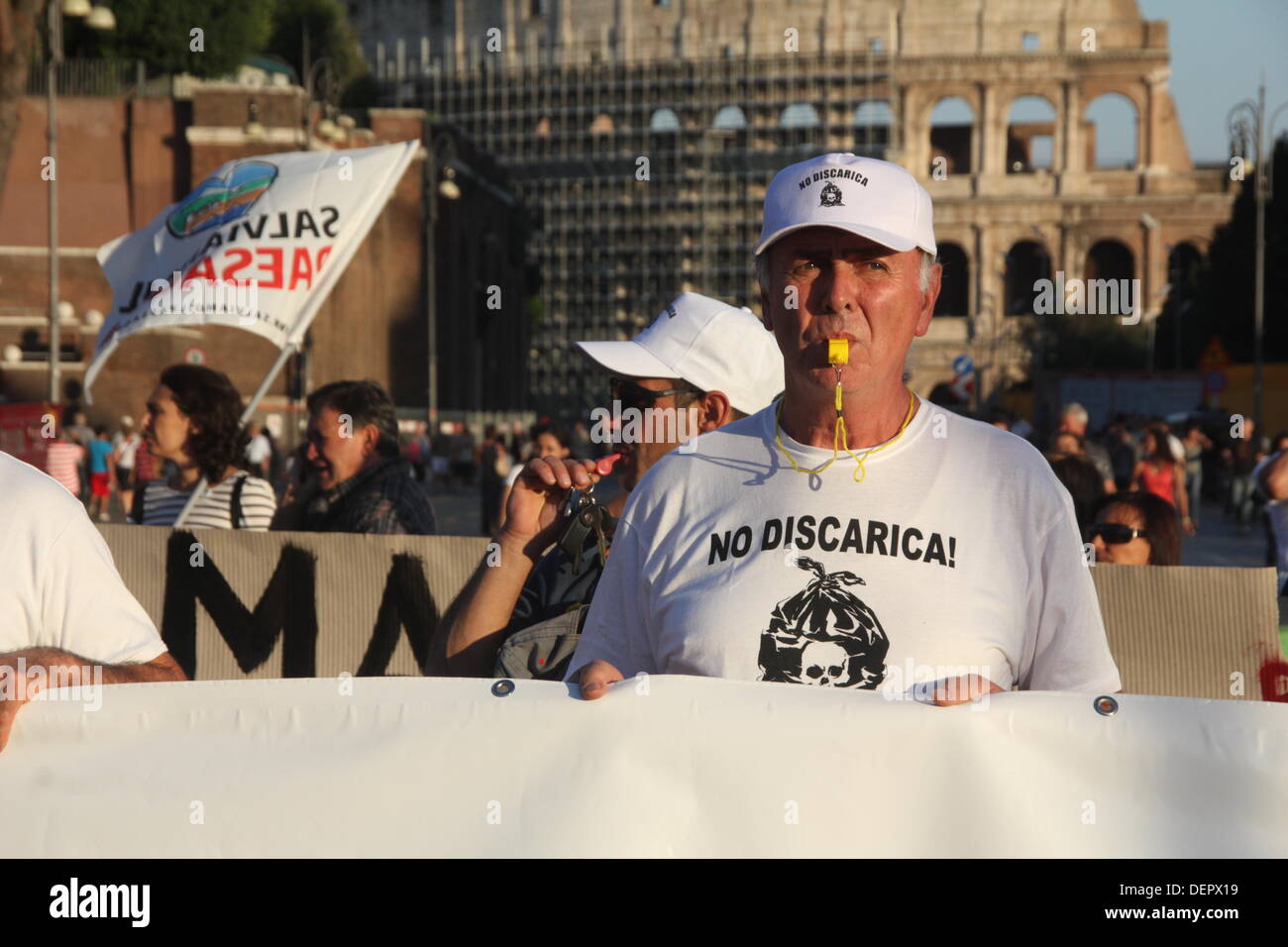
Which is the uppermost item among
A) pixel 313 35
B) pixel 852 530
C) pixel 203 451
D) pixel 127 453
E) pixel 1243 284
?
pixel 313 35

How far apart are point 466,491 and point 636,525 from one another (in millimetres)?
34795

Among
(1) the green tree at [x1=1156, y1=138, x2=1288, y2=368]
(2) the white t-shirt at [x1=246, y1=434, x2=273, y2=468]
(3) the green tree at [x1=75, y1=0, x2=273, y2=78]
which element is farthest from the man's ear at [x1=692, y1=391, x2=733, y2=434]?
(3) the green tree at [x1=75, y1=0, x2=273, y2=78]

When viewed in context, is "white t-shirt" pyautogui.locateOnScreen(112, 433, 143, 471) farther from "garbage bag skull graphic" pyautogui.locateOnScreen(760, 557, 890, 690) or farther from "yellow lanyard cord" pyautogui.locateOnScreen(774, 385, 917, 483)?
"garbage bag skull graphic" pyautogui.locateOnScreen(760, 557, 890, 690)

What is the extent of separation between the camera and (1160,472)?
1377cm

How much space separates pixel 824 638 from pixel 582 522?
740 mm

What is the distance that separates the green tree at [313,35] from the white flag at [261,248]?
6487 cm

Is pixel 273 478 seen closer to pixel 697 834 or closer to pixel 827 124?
pixel 697 834

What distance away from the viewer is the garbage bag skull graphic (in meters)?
2.61

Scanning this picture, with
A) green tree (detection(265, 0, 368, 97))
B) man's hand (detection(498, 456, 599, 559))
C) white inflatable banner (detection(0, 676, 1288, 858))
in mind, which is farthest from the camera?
green tree (detection(265, 0, 368, 97))

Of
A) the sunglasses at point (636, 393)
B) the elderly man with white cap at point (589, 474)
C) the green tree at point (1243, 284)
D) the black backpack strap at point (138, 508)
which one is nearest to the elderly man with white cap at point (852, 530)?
the elderly man with white cap at point (589, 474)

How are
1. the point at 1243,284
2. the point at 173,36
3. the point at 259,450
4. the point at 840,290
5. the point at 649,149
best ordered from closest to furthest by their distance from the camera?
the point at 840,290 < the point at 259,450 < the point at 1243,284 < the point at 173,36 < the point at 649,149

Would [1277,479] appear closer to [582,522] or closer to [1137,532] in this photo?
[1137,532]

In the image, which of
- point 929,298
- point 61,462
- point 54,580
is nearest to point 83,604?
point 54,580

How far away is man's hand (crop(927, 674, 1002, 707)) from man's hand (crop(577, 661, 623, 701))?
1.56ft
